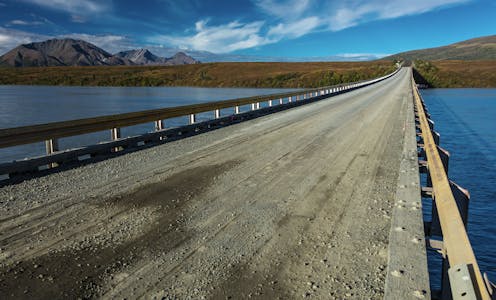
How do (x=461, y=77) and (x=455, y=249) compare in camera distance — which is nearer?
(x=455, y=249)

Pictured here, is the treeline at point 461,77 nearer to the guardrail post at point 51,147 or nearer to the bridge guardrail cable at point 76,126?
the bridge guardrail cable at point 76,126

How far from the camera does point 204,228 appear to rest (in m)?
5.08

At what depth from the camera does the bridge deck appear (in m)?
A: 3.77

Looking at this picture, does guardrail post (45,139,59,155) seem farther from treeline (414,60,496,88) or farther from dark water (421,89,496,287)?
treeline (414,60,496,88)

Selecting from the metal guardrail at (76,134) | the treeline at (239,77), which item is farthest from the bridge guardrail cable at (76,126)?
the treeline at (239,77)

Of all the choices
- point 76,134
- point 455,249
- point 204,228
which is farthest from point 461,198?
point 76,134

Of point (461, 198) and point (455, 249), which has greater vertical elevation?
point (455, 249)

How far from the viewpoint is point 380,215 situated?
5.50 meters

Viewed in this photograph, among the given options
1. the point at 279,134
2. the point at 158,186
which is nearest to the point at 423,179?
the point at 279,134

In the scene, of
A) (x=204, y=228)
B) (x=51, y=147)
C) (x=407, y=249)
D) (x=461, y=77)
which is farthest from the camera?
(x=461, y=77)

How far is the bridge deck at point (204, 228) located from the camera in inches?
148

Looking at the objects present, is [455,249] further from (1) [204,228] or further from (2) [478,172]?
(2) [478,172]

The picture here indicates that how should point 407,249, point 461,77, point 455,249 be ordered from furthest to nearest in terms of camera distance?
point 461,77 → point 407,249 → point 455,249

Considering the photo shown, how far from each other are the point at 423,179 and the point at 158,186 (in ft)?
29.5
